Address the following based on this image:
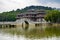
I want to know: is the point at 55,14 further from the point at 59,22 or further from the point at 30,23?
the point at 30,23

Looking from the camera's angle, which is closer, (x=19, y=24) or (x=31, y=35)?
(x=31, y=35)

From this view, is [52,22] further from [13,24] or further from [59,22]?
[13,24]

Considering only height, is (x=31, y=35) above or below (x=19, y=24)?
above

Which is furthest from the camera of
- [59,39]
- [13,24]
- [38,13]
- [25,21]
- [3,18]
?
[38,13]

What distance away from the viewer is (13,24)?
55250mm

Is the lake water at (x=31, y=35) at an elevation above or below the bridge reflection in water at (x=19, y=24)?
above

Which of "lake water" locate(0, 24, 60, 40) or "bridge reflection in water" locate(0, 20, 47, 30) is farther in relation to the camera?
"bridge reflection in water" locate(0, 20, 47, 30)

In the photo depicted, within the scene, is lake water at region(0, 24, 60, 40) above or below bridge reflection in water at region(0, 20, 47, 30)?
above

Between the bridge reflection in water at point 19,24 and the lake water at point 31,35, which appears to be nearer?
the lake water at point 31,35

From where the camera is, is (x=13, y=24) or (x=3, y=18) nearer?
(x=13, y=24)

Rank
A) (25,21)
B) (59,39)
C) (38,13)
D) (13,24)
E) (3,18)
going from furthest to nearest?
(38,13), (3,18), (25,21), (13,24), (59,39)

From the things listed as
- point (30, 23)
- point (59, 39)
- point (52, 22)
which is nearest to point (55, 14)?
point (52, 22)

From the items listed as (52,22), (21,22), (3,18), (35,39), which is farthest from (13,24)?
(35,39)

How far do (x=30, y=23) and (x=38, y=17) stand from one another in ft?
69.1
